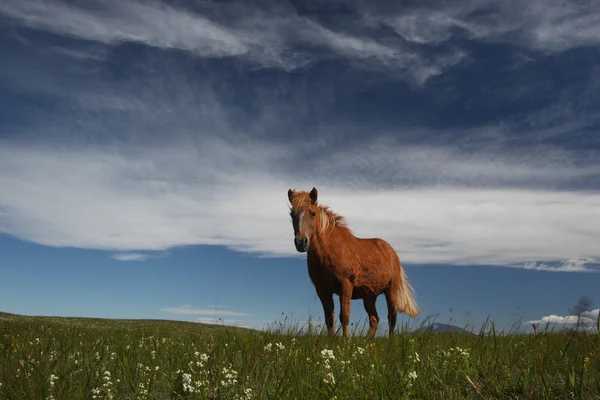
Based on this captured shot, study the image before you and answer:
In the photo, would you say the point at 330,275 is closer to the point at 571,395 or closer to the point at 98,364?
the point at 98,364

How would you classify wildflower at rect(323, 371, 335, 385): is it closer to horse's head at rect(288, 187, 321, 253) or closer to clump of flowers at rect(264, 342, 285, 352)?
clump of flowers at rect(264, 342, 285, 352)

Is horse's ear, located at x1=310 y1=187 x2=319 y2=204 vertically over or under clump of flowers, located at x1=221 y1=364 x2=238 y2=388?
over

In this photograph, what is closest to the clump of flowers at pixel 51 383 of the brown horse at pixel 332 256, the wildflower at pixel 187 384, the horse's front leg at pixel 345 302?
the wildflower at pixel 187 384

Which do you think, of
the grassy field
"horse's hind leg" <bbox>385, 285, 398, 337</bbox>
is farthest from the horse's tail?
the grassy field

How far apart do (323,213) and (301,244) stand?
139 cm

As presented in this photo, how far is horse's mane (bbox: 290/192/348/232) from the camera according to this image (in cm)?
1285

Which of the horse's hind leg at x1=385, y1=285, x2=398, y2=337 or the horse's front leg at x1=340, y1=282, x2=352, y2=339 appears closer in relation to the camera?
the horse's front leg at x1=340, y1=282, x2=352, y2=339

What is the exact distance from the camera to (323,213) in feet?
44.2

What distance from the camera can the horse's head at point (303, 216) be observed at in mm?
12508

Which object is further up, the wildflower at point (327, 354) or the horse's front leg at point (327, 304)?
the horse's front leg at point (327, 304)

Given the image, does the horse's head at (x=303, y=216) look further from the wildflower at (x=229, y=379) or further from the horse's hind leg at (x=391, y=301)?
the wildflower at (x=229, y=379)

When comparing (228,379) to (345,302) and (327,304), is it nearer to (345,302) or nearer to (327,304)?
(345,302)

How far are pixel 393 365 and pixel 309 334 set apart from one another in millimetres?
2452

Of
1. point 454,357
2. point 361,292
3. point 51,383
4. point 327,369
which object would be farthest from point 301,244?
point 51,383
